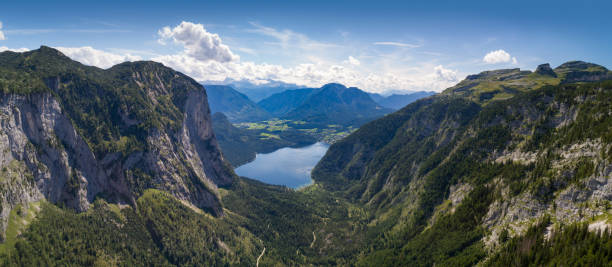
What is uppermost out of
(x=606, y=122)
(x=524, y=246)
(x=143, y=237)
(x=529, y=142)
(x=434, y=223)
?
(x=606, y=122)

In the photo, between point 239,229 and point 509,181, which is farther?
point 239,229

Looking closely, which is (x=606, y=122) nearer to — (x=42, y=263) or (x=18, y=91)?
(x=42, y=263)

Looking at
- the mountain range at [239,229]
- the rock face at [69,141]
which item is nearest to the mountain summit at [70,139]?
the rock face at [69,141]

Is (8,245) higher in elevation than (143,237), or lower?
higher

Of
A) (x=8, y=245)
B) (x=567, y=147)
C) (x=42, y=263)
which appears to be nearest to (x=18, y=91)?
(x=8, y=245)

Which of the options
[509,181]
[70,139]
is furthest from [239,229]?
[509,181]

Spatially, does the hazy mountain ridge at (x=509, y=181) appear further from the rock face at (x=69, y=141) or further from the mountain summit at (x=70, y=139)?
the mountain summit at (x=70, y=139)

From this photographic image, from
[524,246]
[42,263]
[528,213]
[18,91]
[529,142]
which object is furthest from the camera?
[529,142]

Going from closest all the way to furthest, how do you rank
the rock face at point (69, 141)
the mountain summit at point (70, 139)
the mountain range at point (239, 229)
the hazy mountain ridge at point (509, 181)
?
1. the mountain range at point (239, 229)
2. the hazy mountain ridge at point (509, 181)
3. the rock face at point (69, 141)
4. the mountain summit at point (70, 139)

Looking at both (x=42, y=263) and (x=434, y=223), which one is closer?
(x=42, y=263)

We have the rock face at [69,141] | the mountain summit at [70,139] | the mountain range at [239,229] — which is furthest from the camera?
the mountain summit at [70,139]

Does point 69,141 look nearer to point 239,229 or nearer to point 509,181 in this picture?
point 239,229
